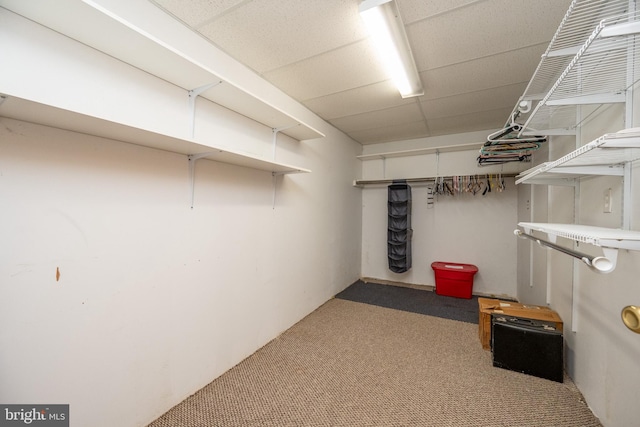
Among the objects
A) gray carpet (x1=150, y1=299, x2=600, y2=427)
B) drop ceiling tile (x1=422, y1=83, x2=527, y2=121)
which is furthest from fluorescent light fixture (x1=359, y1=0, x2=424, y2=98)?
gray carpet (x1=150, y1=299, x2=600, y2=427)

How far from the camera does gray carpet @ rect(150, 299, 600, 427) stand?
4.68 feet

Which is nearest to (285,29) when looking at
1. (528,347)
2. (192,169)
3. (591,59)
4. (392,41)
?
(392,41)

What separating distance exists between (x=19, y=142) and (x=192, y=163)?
0.73m

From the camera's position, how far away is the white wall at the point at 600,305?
115 cm

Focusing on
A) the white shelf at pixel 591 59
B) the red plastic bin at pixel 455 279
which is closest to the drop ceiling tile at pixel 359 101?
the white shelf at pixel 591 59

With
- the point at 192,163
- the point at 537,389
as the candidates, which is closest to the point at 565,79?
the point at 537,389

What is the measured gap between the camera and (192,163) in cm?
160

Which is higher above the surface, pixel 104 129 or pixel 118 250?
pixel 104 129

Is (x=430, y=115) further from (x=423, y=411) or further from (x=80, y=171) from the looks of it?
(x=80, y=171)

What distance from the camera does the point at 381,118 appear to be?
3061 millimetres

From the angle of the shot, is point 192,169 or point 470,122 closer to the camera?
point 192,169

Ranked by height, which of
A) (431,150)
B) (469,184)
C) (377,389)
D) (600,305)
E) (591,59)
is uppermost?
(431,150)

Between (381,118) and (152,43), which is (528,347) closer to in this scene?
(381,118)

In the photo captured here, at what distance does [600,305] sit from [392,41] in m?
2.00
